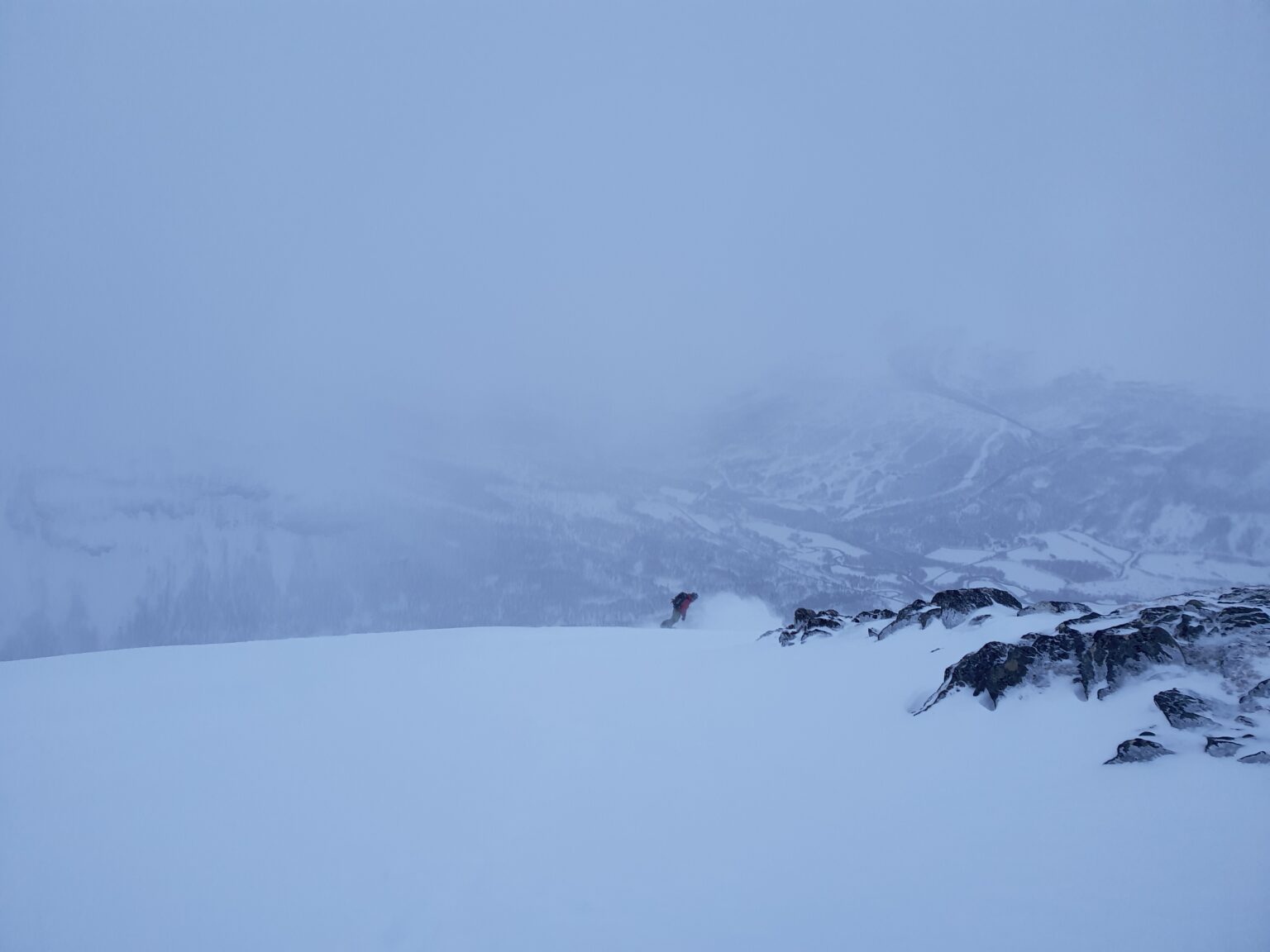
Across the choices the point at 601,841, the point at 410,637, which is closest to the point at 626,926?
the point at 601,841

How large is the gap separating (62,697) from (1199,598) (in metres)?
15.2

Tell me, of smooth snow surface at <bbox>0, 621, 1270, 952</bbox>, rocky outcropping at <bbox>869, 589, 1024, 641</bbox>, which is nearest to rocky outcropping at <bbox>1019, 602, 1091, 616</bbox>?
rocky outcropping at <bbox>869, 589, 1024, 641</bbox>

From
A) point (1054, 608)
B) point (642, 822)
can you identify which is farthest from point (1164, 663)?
point (642, 822)

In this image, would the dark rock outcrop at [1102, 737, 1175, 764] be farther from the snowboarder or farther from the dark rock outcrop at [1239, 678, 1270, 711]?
the snowboarder

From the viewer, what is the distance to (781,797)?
18.9 feet

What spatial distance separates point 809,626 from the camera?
11.4 meters

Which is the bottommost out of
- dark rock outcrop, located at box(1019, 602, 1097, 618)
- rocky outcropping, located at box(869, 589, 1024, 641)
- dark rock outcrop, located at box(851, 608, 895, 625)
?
dark rock outcrop, located at box(851, 608, 895, 625)

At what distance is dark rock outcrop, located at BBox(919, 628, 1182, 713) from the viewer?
595 cm

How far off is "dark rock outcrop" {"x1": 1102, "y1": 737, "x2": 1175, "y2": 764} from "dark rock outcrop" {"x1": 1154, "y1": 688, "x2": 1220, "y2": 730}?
332 millimetres

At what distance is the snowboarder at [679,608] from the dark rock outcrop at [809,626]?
10.8 meters

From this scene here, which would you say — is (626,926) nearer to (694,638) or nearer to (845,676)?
(845,676)

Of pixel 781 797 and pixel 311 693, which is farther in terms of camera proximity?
pixel 311 693

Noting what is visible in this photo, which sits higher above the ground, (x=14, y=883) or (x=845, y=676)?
(x=845, y=676)

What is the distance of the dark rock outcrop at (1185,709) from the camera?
4992mm
